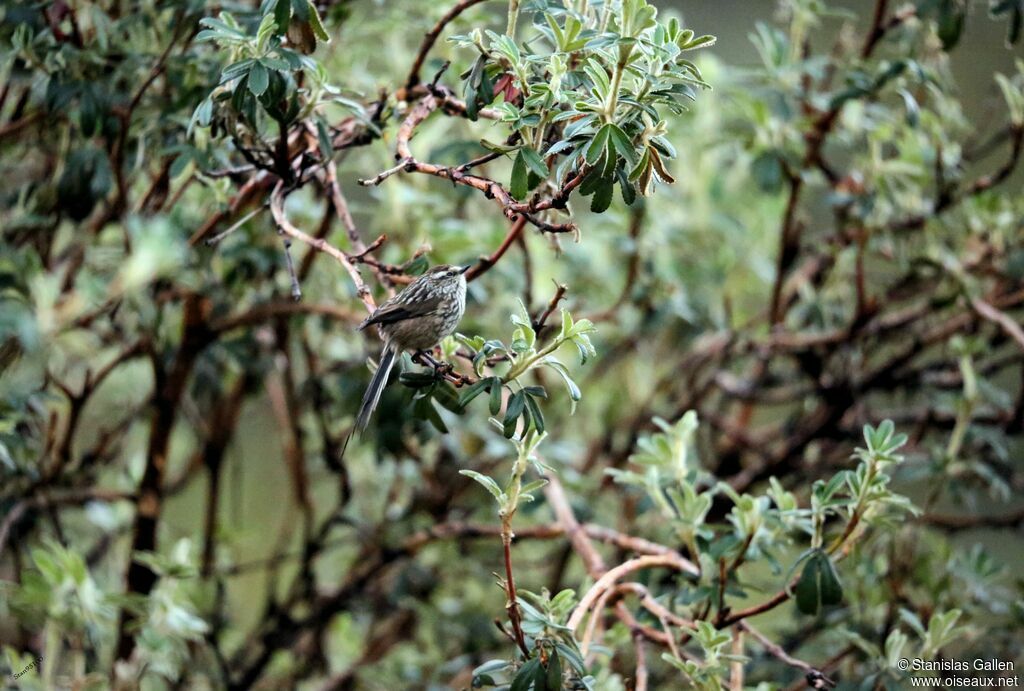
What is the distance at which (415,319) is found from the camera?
1.41 metres

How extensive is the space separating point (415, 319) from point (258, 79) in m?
0.39

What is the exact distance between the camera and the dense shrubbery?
1.35 m

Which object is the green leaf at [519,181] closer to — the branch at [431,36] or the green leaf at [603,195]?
the green leaf at [603,195]

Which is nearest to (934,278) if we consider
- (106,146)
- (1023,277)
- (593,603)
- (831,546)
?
(1023,277)

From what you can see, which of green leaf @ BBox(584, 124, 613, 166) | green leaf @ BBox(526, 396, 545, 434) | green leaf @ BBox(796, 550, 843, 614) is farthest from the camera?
green leaf @ BBox(796, 550, 843, 614)

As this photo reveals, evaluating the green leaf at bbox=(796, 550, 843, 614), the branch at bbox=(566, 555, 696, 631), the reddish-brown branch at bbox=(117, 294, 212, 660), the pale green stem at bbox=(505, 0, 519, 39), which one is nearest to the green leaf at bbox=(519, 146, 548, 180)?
the pale green stem at bbox=(505, 0, 519, 39)

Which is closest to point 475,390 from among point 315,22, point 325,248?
point 325,248

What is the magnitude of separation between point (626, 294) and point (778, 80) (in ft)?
2.06

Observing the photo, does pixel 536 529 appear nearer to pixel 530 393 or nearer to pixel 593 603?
pixel 593 603

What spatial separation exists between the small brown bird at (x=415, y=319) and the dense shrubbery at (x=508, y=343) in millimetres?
40

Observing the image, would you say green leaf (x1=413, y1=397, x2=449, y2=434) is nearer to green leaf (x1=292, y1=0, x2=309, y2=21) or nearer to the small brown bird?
the small brown bird

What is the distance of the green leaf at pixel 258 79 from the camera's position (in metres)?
1.29

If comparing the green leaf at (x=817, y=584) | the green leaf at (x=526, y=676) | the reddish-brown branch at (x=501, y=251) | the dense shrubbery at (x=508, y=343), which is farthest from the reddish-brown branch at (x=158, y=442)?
the green leaf at (x=817, y=584)

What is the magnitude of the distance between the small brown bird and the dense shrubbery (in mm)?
40
